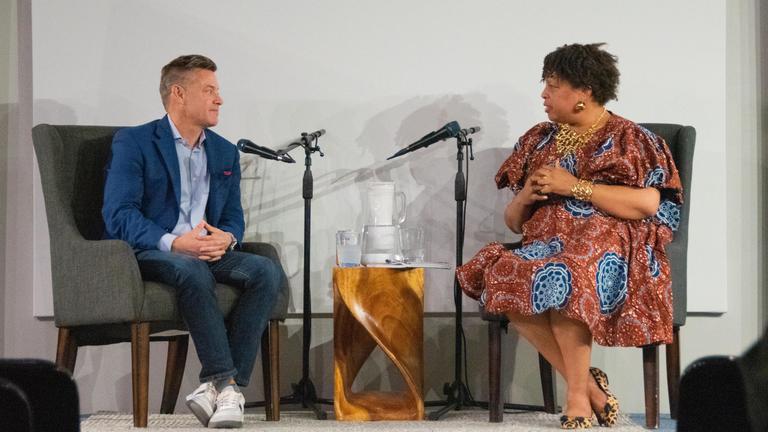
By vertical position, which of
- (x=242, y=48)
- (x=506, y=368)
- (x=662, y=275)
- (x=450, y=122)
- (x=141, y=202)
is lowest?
(x=506, y=368)

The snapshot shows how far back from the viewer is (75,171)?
11.3 feet

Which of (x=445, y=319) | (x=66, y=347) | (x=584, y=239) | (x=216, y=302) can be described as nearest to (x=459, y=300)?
(x=445, y=319)

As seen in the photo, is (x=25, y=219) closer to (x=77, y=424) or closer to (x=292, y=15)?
(x=292, y=15)

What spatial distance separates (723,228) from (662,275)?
3.20 feet

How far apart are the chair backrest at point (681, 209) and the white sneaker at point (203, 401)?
4.99 ft

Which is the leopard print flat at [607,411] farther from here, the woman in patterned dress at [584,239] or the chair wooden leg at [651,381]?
the chair wooden leg at [651,381]

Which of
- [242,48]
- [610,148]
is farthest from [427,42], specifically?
[610,148]

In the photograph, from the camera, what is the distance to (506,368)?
4105 mm

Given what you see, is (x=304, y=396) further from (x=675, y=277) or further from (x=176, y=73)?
(x=675, y=277)

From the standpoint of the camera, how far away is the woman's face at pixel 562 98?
3.40 metres

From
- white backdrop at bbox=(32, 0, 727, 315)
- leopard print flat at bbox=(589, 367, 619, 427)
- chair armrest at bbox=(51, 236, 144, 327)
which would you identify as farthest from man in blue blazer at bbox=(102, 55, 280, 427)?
leopard print flat at bbox=(589, 367, 619, 427)

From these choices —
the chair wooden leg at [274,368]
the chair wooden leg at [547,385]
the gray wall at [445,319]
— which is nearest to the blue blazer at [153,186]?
the chair wooden leg at [274,368]

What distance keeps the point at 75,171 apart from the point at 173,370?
0.84 metres

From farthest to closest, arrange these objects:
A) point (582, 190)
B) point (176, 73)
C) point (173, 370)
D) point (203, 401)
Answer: point (173, 370) → point (176, 73) → point (582, 190) → point (203, 401)
